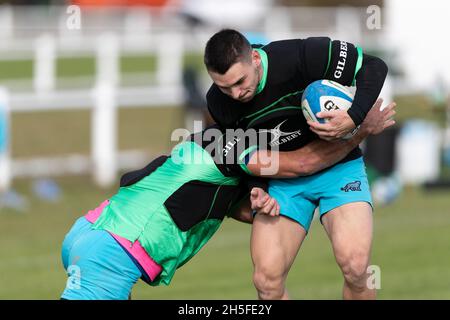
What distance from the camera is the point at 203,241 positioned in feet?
26.5

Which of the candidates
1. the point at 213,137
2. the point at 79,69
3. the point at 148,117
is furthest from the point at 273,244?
the point at 79,69

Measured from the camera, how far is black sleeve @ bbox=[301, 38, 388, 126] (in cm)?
782

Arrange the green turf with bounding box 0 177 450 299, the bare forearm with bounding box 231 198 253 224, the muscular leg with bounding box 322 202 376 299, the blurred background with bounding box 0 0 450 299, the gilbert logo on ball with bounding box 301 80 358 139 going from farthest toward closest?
the blurred background with bounding box 0 0 450 299
the green turf with bounding box 0 177 450 299
the bare forearm with bounding box 231 198 253 224
the muscular leg with bounding box 322 202 376 299
the gilbert logo on ball with bounding box 301 80 358 139

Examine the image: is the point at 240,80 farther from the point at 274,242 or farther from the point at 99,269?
the point at 99,269

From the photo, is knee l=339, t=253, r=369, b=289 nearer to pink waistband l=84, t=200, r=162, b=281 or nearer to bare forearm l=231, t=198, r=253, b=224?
bare forearm l=231, t=198, r=253, b=224

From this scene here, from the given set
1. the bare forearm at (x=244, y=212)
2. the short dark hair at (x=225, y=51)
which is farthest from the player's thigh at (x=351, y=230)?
the short dark hair at (x=225, y=51)

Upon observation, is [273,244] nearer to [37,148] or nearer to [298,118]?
[298,118]

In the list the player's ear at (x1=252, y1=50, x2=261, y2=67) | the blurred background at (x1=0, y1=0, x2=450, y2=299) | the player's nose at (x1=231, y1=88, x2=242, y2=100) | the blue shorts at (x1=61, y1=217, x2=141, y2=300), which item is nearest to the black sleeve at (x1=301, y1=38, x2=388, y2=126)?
the player's ear at (x1=252, y1=50, x2=261, y2=67)

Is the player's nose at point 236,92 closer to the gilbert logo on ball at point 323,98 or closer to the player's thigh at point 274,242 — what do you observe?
the gilbert logo on ball at point 323,98

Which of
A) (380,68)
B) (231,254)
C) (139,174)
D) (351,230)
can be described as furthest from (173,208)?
(231,254)

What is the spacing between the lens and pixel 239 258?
13.1 meters

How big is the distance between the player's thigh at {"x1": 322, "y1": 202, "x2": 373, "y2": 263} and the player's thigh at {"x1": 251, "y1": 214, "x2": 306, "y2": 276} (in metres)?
0.28

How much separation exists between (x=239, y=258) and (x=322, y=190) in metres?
4.87
